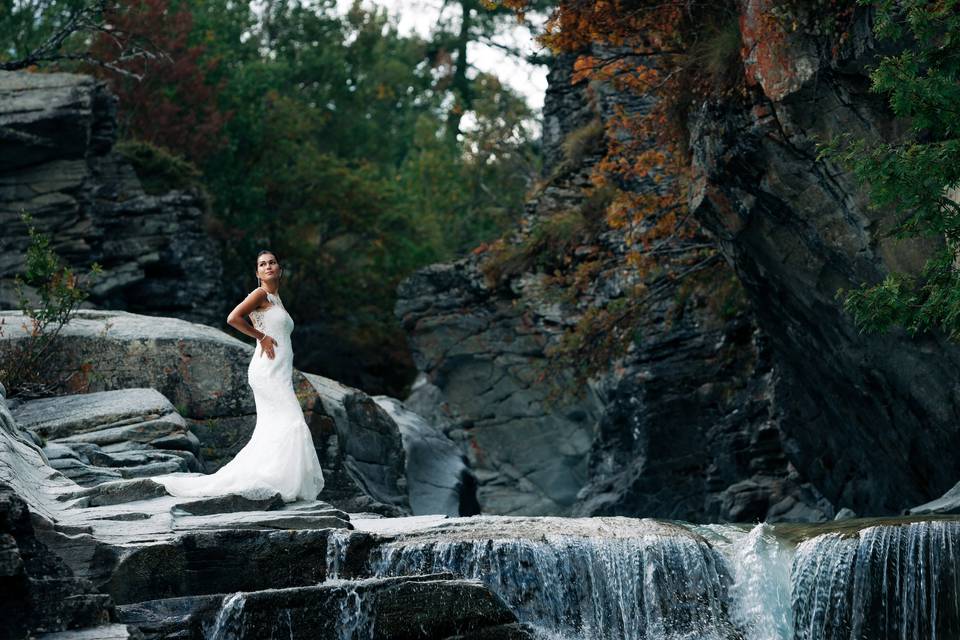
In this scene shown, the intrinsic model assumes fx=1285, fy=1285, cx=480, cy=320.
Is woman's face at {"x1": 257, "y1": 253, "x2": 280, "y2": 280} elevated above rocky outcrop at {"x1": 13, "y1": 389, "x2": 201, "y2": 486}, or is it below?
above

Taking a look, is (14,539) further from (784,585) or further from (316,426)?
(316,426)

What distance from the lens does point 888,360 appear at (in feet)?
49.9

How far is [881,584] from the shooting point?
36.3ft

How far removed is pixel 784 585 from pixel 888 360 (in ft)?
15.4

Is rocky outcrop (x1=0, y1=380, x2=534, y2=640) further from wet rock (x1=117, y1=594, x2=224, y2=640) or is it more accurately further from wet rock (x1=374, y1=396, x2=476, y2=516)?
wet rock (x1=374, y1=396, x2=476, y2=516)

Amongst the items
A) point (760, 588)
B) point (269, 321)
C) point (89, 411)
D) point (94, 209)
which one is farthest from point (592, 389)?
point (760, 588)

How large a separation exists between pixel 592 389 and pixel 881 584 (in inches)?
699

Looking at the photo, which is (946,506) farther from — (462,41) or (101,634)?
(462,41)

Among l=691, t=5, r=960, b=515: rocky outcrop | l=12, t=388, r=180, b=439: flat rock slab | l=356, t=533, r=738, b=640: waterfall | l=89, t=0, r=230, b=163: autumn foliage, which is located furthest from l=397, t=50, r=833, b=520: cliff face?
l=356, t=533, r=738, b=640: waterfall

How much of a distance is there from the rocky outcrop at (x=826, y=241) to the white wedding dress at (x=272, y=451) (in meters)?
6.03

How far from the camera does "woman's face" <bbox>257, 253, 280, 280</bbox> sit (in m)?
13.4

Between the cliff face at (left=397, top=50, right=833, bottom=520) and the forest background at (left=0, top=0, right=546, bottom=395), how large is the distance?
15.1 feet

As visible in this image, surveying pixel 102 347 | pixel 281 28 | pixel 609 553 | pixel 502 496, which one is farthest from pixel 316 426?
pixel 281 28

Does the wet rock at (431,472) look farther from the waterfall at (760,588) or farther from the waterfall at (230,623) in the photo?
the waterfall at (230,623)
